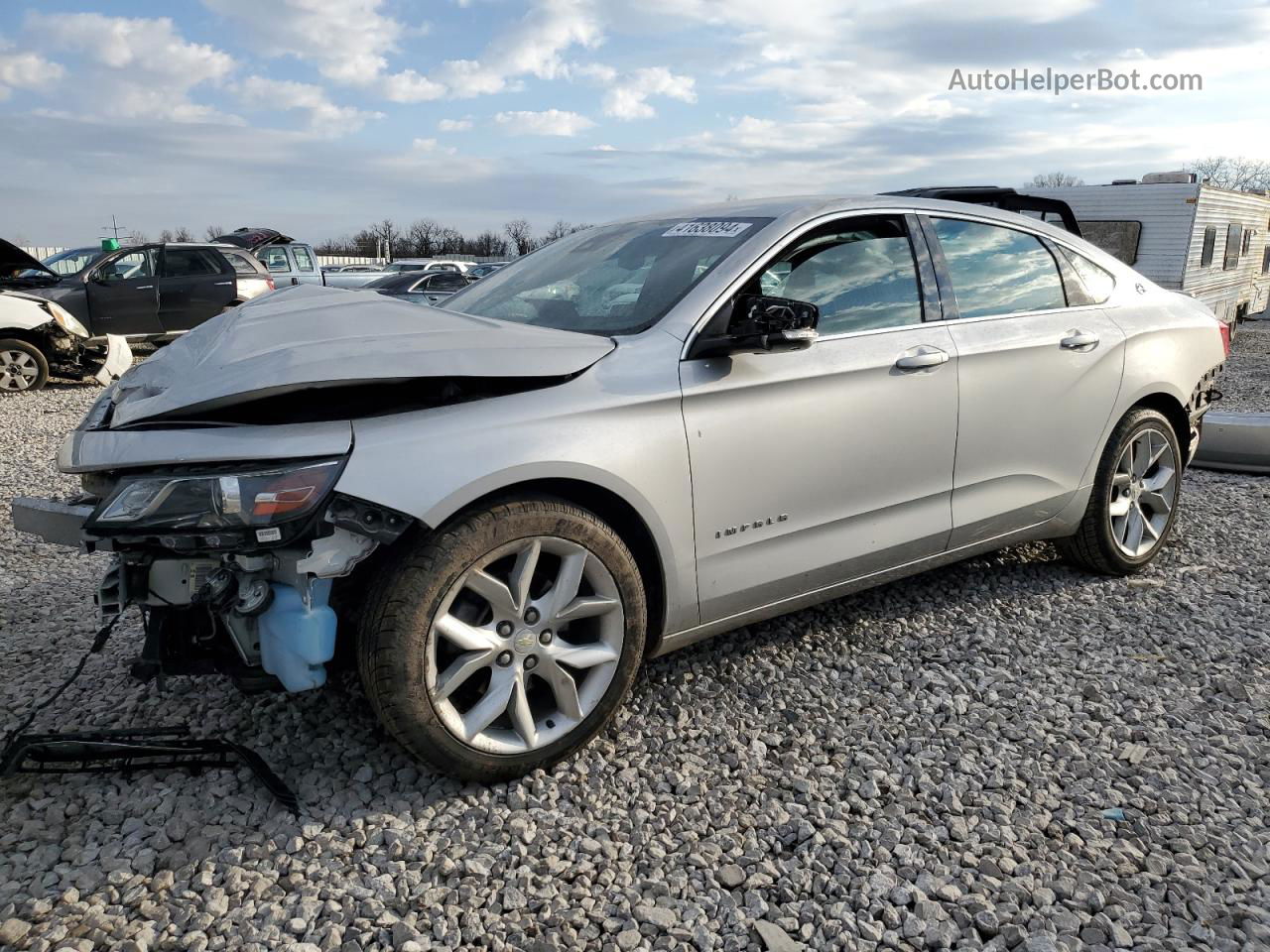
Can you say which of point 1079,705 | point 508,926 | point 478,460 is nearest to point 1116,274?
point 1079,705

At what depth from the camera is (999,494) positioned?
3617mm

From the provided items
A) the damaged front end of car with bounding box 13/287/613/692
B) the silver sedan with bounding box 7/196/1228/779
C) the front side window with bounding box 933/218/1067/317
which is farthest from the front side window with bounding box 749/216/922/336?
the damaged front end of car with bounding box 13/287/613/692

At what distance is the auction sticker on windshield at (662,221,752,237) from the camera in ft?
10.4

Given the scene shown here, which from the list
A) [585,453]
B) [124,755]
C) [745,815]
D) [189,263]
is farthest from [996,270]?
[189,263]

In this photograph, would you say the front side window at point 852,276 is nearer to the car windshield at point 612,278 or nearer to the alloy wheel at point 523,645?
the car windshield at point 612,278

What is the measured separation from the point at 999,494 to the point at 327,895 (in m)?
2.73

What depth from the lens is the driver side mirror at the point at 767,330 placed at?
2721 millimetres

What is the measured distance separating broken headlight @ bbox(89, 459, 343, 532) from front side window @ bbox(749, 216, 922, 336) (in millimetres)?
1556

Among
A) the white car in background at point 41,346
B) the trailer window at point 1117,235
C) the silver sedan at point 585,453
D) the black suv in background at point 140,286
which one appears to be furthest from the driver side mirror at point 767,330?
the trailer window at point 1117,235

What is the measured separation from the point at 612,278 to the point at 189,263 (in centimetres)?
1149

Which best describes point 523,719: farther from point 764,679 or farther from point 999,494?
point 999,494

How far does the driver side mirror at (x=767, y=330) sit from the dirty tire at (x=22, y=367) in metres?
10.6

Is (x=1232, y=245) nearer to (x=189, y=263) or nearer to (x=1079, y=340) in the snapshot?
(x=1079, y=340)

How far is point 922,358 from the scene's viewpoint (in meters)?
3.26
